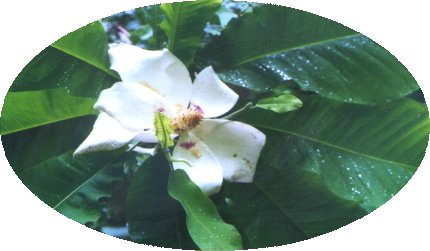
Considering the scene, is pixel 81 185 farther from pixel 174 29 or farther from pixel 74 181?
pixel 174 29

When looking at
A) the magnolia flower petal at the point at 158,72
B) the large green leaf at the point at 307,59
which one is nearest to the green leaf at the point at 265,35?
the large green leaf at the point at 307,59

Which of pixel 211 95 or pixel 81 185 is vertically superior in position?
pixel 211 95

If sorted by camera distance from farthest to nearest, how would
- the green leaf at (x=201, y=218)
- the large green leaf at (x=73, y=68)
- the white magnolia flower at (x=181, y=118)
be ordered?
the large green leaf at (x=73, y=68) < the white magnolia flower at (x=181, y=118) < the green leaf at (x=201, y=218)

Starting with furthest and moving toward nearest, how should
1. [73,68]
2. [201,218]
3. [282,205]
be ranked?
[73,68]
[282,205]
[201,218]

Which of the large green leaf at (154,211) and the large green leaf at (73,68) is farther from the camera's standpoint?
the large green leaf at (73,68)

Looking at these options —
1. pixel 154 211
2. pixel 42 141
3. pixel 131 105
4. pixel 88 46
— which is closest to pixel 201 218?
pixel 154 211

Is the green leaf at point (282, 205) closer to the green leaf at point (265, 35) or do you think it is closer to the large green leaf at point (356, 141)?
the large green leaf at point (356, 141)

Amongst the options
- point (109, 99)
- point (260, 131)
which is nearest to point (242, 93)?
point (260, 131)

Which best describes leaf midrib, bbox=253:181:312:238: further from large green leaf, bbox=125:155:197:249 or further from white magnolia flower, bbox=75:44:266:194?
large green leaf, bbox=125:155:197:249
